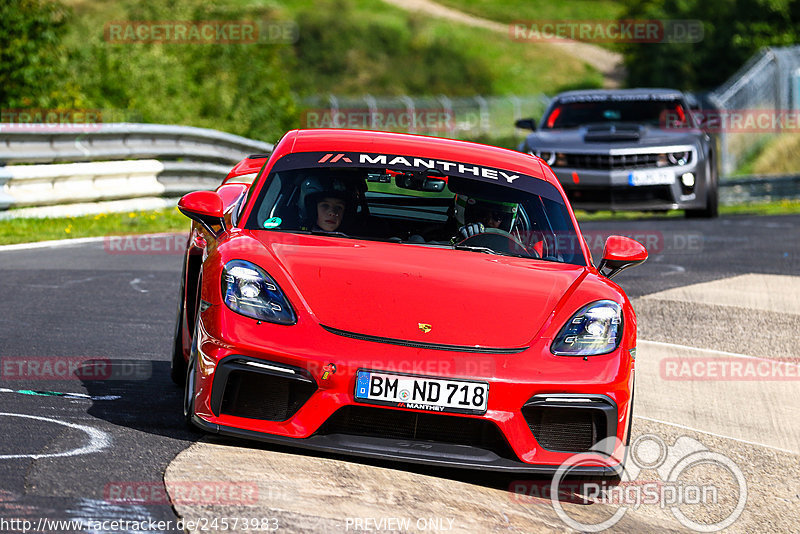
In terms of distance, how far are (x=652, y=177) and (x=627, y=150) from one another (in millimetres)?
428

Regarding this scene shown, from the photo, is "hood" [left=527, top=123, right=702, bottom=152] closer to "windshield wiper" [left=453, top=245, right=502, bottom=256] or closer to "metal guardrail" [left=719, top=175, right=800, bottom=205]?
"metal guardrail" [left=719, top=175, right=800, bottom=205]

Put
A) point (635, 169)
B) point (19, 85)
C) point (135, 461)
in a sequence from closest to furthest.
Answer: point (135, 461) < point (635, 169) < point (19, 85)

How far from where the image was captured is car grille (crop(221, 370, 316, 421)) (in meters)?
4.70

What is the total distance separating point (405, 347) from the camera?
4.72 meters

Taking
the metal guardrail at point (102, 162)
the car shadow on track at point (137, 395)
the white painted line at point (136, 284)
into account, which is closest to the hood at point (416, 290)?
the car shadow on track at point (137, 395)

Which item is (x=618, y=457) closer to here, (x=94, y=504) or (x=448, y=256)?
(x=448, y=256)

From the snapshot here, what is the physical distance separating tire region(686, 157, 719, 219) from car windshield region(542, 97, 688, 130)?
0.68 metres

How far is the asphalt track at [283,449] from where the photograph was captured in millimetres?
4277

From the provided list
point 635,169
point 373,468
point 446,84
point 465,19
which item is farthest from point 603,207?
point 465,19

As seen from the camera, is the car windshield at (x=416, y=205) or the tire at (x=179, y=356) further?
the tire at (x=179, y=356)

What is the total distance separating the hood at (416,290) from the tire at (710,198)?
10474mm

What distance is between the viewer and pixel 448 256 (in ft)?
18.0

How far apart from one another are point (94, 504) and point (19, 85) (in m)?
17.8

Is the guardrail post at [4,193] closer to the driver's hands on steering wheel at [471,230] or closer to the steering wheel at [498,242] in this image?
the driver's hands on steering wheel at [471,230]
